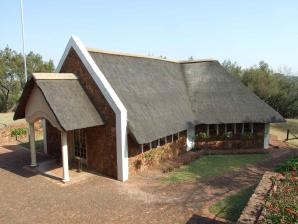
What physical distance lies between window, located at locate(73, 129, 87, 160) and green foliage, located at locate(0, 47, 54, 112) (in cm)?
3637

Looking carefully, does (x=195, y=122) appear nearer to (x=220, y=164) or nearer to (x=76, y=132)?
(x=220, y=164)

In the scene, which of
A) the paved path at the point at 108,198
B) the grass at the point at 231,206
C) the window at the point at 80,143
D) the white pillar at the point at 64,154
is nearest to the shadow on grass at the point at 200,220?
the paved path at the point at 108,198

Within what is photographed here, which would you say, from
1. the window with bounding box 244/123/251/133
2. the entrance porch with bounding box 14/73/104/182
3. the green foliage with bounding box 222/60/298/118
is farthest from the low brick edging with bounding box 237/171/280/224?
the green foliage with bounding box 222/60/298/118

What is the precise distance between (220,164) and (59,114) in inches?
395

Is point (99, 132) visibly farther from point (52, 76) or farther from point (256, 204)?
point (256, 204)

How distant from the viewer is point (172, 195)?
12.0 meters

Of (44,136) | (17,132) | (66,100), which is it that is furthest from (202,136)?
(17,132)

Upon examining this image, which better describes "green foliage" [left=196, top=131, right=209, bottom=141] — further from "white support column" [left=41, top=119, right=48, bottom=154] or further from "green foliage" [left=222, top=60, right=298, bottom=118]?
"green foliage" [left=222, top=60, right=298, bottom=118]

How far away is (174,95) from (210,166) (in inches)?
217

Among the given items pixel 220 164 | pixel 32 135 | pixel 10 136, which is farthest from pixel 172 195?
pixel 10 136

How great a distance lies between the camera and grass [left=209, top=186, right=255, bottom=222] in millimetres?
10062

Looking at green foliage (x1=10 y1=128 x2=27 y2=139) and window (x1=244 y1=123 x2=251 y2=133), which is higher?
window (x1=244 y1=123 x2=251 y2=133)

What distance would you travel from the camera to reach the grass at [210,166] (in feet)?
47.6

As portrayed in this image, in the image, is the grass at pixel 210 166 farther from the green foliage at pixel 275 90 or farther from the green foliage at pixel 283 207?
the green foliage at pixel 275 90
